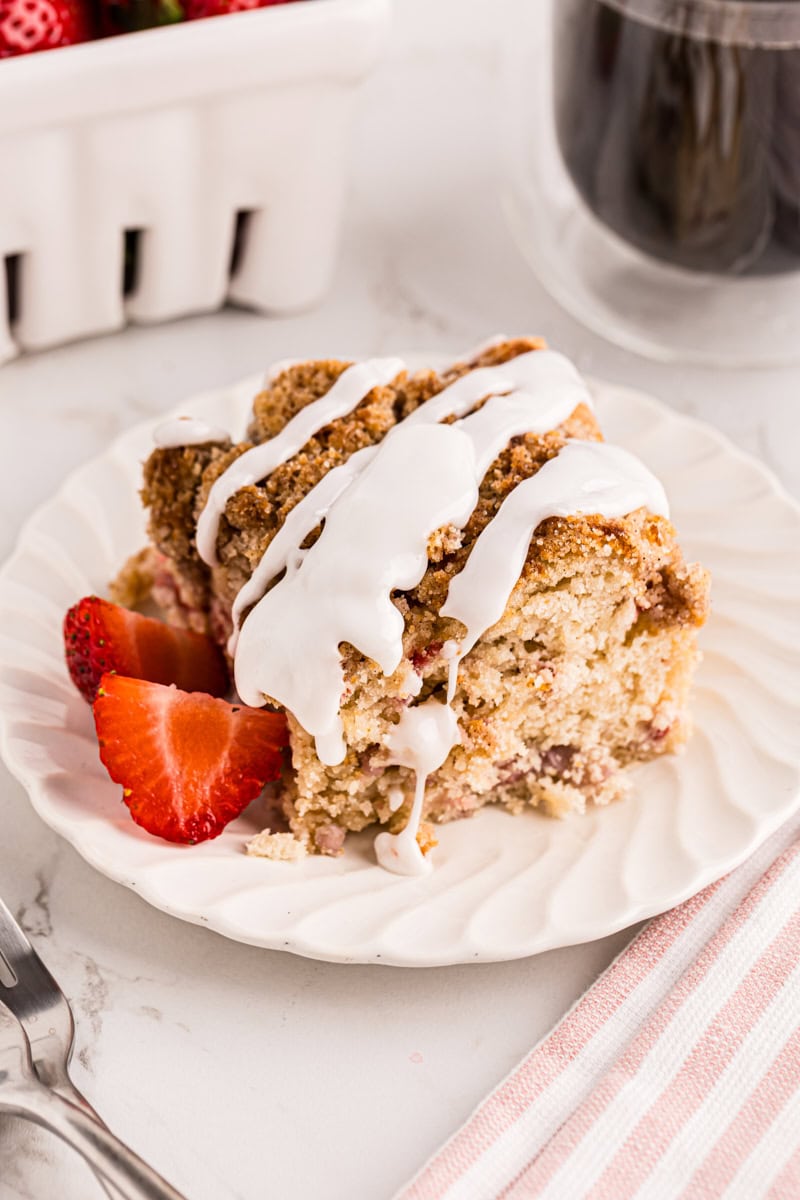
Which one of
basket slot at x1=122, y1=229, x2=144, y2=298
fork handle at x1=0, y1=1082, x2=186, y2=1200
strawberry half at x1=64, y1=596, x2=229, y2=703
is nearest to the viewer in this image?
fork handle at x1=0, y1=1082, x2=186, y2=1200

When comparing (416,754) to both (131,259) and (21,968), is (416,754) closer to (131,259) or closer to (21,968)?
(21,968)

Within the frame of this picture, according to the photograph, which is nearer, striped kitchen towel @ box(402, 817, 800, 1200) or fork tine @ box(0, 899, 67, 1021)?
striped kitchen towel @ box(402, 817, 800, 1200)

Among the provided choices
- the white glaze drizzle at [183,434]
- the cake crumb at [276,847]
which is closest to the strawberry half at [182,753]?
the cake crumb at [276,847]

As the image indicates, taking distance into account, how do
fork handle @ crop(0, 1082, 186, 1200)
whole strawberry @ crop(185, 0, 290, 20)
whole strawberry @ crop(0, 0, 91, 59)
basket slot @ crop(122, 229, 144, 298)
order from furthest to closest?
basket slot @ crop(122, 229, 144, 298) → whole strawberry @ crop(185, 0, 290, 20) → whole strawberry @ crop(0, 0, 91, 59) → fork handle @ crop(0, 1082, 186, 1200)

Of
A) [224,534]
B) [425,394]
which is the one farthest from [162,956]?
[425,394]

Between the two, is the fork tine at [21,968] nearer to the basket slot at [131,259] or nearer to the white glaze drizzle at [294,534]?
the white glaze drizzle at [294,534]

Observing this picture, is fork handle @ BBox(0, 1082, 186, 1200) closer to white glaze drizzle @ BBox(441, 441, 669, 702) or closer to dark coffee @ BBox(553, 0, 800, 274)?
white glaze drizzle @ BBox(441, 441, 669, 702)

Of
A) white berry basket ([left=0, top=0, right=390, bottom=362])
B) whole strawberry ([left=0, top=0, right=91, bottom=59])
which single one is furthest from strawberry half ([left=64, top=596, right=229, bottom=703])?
whole strawberry ([left=0, top=0, right=91, bottom=59])

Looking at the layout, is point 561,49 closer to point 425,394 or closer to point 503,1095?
point 425,394
